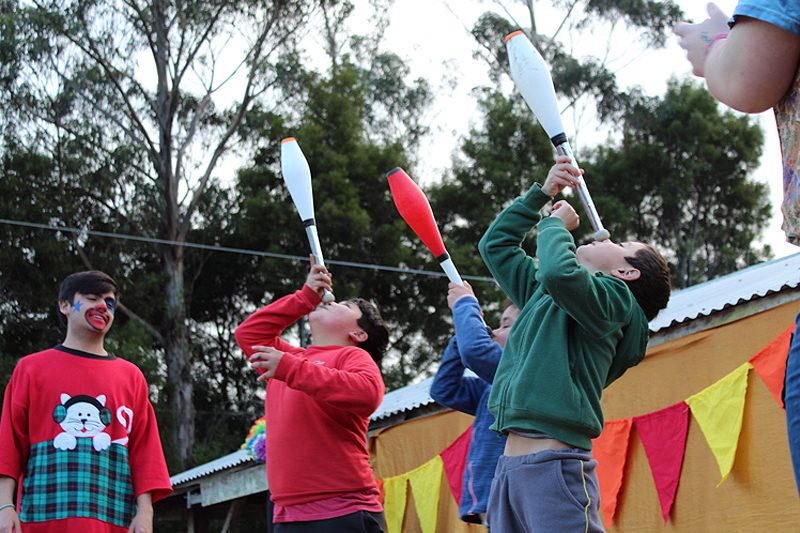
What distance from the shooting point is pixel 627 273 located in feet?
8.83

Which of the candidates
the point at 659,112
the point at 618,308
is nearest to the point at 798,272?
the point at 618,308

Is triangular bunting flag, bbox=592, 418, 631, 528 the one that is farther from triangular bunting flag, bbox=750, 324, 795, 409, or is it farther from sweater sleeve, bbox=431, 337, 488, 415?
sweater sleeve, bbox=431, 337, 488, 415

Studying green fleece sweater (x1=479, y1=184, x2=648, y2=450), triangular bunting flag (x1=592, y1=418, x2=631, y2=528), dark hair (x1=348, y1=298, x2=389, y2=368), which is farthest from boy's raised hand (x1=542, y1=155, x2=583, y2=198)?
triangular bunting flag (x1=592, y1=418, x2=631, y2=528)

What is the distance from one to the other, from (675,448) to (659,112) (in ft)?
56.3

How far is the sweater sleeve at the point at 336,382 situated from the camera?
135 inches

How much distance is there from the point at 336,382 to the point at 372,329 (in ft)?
2.13

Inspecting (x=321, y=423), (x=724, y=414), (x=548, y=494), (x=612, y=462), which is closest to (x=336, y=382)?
(x=321, y=423)

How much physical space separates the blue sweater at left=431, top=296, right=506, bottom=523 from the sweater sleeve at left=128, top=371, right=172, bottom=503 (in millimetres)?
1024

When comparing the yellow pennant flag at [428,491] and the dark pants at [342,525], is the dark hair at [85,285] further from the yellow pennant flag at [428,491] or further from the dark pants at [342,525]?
the yellow pennant flag at [428,491]

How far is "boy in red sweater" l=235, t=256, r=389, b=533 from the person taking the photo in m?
3.45

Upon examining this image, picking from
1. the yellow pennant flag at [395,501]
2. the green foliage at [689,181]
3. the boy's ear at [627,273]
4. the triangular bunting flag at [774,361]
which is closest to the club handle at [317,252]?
the boy's ear at [627,273]

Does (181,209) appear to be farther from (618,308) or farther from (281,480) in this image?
(618,308)

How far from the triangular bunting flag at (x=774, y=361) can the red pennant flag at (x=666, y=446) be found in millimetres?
457

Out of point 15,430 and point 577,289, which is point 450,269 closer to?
point 577,289
